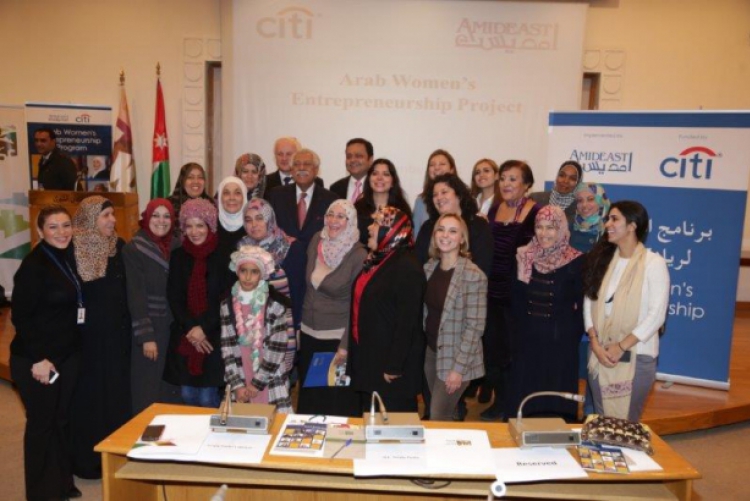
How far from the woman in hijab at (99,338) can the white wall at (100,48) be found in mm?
4085

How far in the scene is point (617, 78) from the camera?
6.95 meters

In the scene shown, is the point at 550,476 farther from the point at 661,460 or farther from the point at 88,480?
the point at 88,480

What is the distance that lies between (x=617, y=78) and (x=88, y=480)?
6.46 m

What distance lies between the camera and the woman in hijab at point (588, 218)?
396 cm

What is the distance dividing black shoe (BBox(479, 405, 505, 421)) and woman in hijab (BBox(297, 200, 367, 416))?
1125mm

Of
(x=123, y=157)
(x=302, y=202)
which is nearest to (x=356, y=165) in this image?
(x=302, y=202)

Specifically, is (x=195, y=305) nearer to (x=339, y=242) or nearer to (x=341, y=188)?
(x=339, y=242)

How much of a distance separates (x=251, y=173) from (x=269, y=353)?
165 centimetres

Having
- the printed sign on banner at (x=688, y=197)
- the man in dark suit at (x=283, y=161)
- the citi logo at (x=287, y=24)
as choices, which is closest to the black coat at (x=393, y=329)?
the man in dark suit at (x=283, y=161)

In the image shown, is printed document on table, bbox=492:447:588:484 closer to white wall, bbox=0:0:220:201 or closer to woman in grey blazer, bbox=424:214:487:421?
woman in grey blazer, bbox=424:214:487:421

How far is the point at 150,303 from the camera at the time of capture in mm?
3322

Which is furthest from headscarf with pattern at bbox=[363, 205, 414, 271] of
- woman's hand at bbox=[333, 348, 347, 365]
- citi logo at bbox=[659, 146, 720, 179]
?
citi logo at bbox=[659, 146, 720, 179]

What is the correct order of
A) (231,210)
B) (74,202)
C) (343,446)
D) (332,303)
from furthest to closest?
(74,202), (231,210), (332,303), (343,446)

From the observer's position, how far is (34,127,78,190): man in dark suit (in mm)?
6125
